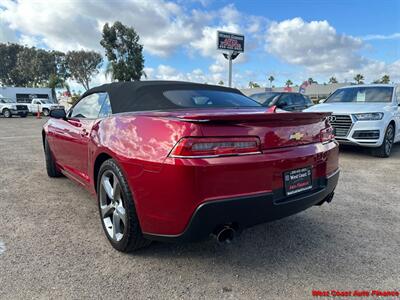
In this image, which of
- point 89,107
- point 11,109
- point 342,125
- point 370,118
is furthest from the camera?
point 11,109

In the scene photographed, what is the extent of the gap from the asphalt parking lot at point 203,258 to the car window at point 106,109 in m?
1.11

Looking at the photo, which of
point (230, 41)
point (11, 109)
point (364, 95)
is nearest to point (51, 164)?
point (364, 95)

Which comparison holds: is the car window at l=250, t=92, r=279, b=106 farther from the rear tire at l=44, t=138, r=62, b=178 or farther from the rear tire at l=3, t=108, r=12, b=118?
the rear tire at l=3, t=108, r=12, b=118

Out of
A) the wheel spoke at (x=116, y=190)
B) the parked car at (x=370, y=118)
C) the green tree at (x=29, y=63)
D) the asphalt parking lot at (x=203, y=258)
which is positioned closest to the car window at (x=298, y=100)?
the parked car at (x=370, y=118)

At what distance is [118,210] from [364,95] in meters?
6.73

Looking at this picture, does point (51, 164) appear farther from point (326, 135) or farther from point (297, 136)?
point (326, 135)

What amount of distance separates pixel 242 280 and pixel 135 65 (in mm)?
39320

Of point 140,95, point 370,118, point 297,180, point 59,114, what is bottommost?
point 297,180

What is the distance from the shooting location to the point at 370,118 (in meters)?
6.11

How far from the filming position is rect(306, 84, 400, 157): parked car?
6090mm

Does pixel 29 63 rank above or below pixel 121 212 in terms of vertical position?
above

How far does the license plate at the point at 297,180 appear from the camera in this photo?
2168 mm

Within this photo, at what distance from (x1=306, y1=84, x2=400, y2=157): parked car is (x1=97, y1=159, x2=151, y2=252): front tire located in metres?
5.21

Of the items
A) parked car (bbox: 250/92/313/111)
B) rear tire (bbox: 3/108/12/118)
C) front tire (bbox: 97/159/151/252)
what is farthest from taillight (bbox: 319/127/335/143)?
rear tire (bbox: 3/108/12/118)
